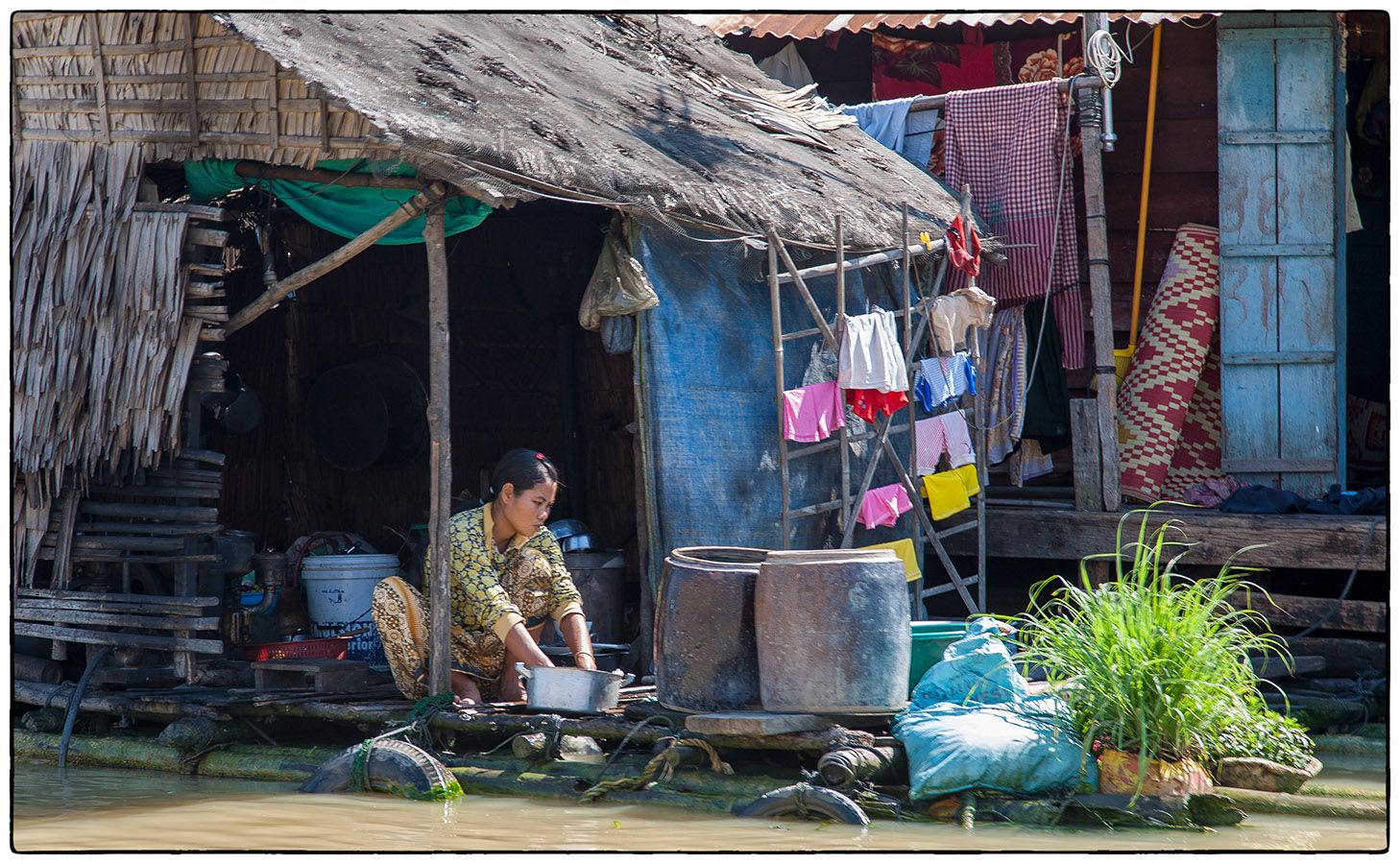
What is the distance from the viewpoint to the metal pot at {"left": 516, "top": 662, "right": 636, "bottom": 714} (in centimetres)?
638

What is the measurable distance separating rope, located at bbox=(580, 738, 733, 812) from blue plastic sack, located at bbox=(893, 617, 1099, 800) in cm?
69

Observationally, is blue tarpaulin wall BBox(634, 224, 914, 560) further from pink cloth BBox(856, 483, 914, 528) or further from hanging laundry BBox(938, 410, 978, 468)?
hanging laundry BBox(938, 410, 978, 468)

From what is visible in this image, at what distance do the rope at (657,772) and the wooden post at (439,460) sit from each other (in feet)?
3.22

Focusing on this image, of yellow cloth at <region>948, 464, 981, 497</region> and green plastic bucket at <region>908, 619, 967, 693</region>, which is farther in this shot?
yellow cloth at <region>948, 464, 981, 497</region>

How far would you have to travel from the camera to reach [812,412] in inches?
309

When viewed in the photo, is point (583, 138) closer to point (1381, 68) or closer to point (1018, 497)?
point (1018, 497)

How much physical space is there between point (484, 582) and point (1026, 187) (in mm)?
4897

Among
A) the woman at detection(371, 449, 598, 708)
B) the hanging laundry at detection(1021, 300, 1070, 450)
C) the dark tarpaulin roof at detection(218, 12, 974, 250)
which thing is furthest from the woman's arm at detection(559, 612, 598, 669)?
the hanging laundry at detection(1021, 300, 1070, 450)

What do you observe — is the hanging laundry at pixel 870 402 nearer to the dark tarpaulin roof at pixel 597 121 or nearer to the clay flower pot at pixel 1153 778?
the dark tarpaulin roof at pixel 597 121

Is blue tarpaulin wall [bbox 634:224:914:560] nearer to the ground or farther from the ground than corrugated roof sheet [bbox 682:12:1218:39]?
nearer to the ground

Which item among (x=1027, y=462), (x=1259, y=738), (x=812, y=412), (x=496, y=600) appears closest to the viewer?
(x=1259, y=738)

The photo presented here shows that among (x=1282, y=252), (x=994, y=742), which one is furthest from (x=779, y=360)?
(x=1282, y=252)

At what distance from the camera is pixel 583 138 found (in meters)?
7.56

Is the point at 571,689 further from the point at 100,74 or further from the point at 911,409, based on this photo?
the point at 100,74
